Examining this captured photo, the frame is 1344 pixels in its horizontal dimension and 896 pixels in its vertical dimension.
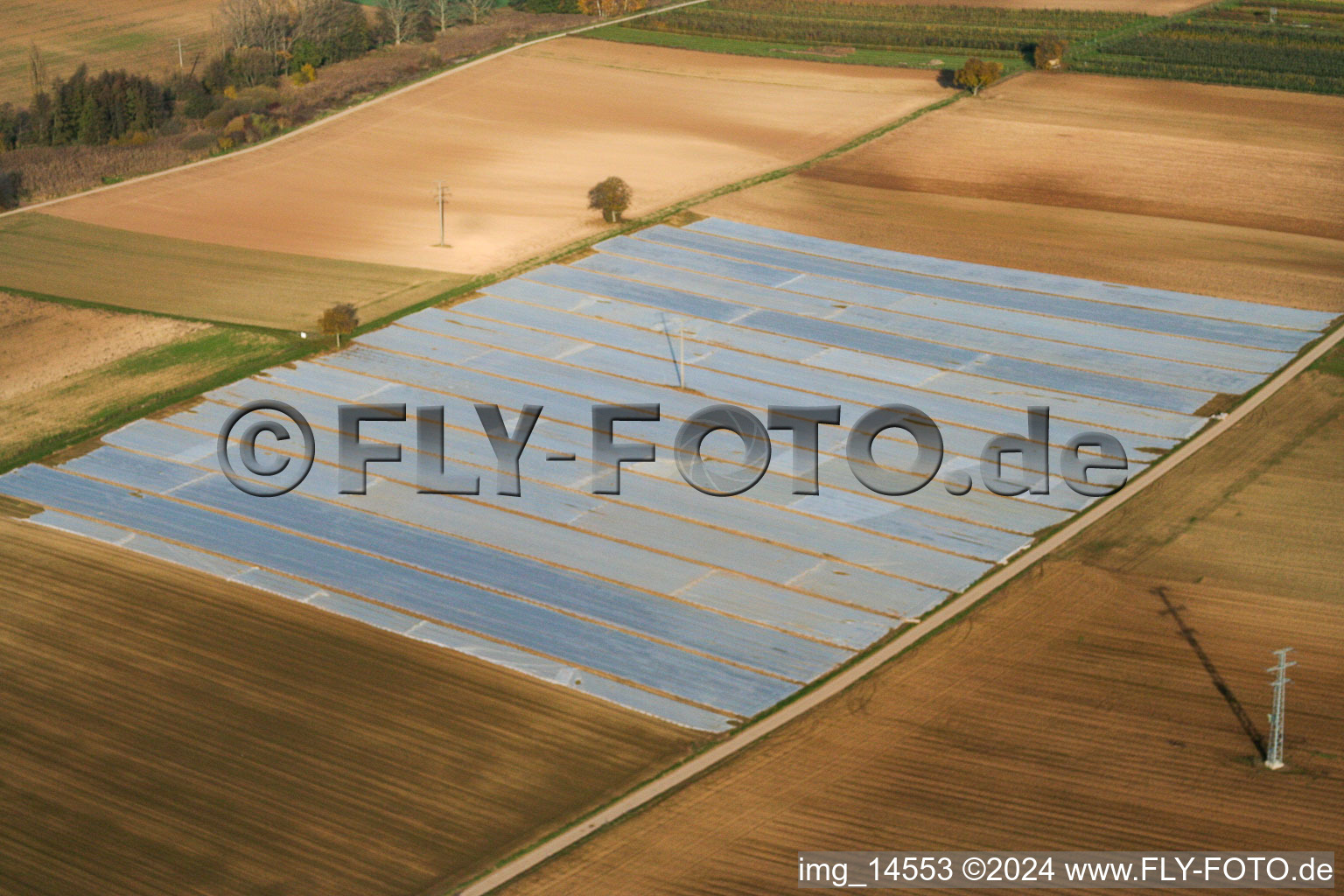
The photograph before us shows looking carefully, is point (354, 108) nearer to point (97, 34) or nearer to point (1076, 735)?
point (97, 34)

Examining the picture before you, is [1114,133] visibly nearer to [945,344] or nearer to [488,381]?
[945,344]

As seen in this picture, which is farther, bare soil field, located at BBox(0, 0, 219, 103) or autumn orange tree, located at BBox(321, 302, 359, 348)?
bare soil field, located at BBox(0, 0, 219, 103)

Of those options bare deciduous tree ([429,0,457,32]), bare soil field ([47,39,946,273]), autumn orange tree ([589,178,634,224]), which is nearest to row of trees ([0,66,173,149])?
bare soil field ([47,39,946,273])

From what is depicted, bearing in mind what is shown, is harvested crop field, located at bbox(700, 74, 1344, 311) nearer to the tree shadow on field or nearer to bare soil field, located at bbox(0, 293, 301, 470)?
bare soil field, located at bbox(0, 293, 301, 470)

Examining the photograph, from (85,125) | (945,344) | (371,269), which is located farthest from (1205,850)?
(85,125)

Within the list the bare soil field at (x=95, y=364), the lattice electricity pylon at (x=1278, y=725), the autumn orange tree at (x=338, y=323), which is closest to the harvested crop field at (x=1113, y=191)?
the autumn orange tree at (x=338, y=323)

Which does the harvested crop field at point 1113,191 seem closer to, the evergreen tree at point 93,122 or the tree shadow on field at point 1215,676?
the tree shadow on field at point 1215,676
